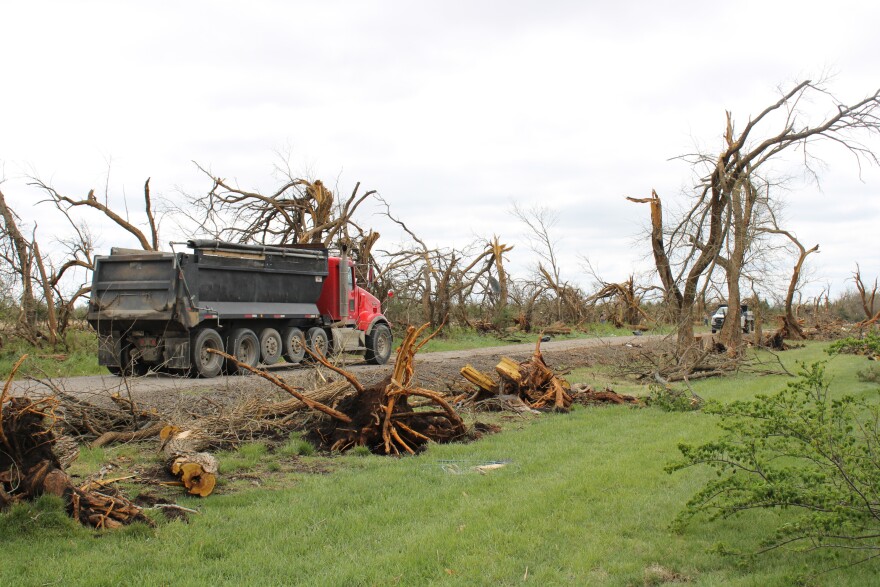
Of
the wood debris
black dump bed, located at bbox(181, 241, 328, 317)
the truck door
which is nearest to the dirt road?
the wood debris

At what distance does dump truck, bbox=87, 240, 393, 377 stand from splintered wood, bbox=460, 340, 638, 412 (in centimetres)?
394

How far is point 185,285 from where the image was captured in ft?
52.0

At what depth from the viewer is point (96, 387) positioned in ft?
44.9

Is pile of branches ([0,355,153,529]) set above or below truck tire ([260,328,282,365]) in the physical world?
below

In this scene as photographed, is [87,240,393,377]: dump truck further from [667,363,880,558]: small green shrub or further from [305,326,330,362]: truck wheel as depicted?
[667,363,880,558]: small green shrub

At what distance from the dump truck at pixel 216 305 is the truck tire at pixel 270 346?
0.08 feet

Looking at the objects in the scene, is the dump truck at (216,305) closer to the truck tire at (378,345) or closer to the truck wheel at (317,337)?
the truck wheel at (317,337)

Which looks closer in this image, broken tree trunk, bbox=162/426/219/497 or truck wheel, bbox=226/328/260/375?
broken tree trunk, bbox=162/426/219/497

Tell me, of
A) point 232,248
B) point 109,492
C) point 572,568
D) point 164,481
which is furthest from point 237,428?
point 232,248

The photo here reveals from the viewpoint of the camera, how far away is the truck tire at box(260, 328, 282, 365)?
1839 centimetres

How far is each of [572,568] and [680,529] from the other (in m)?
1.12

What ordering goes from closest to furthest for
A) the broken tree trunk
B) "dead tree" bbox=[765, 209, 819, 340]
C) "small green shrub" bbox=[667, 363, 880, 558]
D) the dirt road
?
"small green shrub" bbox=[667, 363, 880, 558], the broken tree trunk, the dirt road, "dead tree" bbox=[765, 209, 819, 340]

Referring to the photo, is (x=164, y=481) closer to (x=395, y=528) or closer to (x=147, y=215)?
(x=395, y=528)

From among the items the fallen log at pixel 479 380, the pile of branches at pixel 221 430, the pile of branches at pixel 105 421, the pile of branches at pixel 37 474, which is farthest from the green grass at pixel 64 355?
the pile of branches at pixel 37 474
